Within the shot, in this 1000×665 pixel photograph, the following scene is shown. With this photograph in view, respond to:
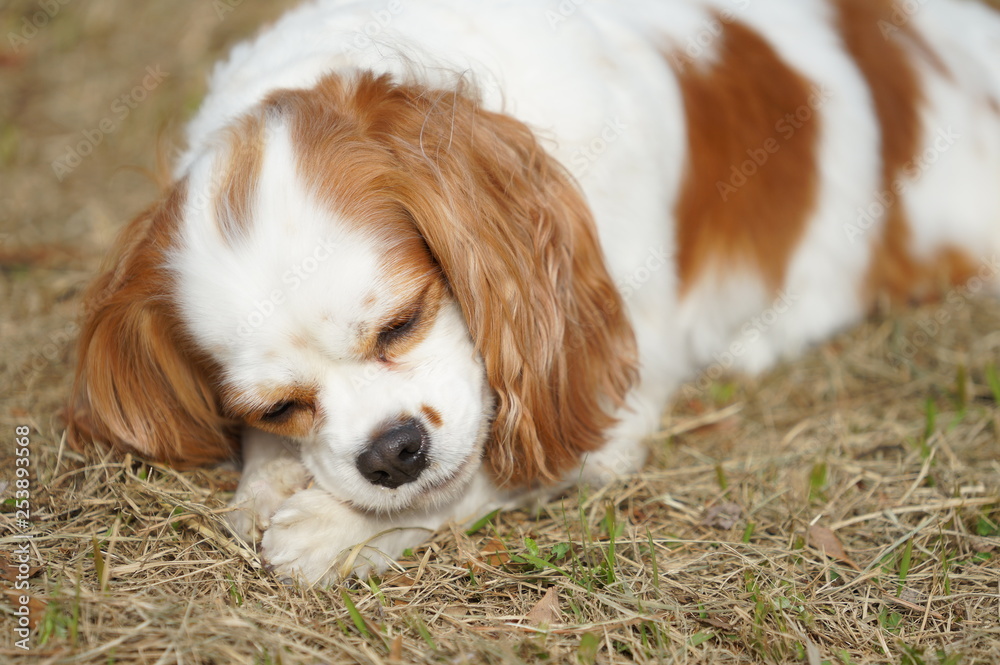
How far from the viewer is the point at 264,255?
2.14m

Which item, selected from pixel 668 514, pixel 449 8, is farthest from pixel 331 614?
pixel 449 8

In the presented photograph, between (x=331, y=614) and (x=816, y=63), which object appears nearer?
(x=331, y=614)

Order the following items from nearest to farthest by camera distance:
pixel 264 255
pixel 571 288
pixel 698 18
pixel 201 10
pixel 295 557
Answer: pixel 264 255, pixel 295 557, pixel 571 288, pixel 698 18, pixel 201 10

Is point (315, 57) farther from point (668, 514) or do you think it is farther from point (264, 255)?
point (668, 514)

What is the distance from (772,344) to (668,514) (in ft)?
3.67
